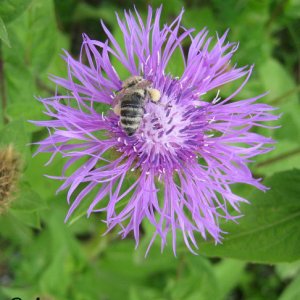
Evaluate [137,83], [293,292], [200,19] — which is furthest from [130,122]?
[200,19]

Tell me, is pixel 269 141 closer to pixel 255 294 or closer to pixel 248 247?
pixel 248 247

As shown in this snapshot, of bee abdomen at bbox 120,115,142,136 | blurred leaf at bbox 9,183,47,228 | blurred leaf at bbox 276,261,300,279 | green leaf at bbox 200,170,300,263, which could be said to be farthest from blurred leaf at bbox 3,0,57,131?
blurred leaf at bbox 276,261,300,279

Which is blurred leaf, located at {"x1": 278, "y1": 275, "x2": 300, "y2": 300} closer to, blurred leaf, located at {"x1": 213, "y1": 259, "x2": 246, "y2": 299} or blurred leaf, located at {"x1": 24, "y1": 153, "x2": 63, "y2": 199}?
blurred leaf, located at {"x1": 213, "y1": 259, "x2": 246, "y2": 299}

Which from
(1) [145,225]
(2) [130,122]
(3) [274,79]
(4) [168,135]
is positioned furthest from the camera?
(3) [274,79]

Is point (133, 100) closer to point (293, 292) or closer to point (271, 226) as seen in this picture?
point (271, 226)

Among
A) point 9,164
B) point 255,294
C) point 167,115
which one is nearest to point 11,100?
point 9,164

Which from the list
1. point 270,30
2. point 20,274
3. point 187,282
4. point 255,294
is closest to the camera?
point 187,282
